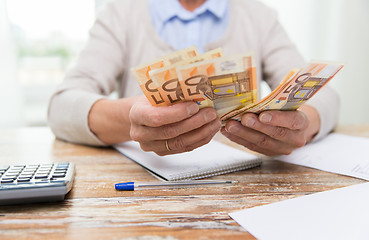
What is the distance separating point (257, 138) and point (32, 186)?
0.38 m

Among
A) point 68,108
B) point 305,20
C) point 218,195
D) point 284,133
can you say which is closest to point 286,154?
point 284,133

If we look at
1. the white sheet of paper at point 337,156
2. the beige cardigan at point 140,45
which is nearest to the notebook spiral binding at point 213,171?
the white sheet of paper at point 337,156

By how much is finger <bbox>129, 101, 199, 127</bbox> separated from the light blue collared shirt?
0.69 meters

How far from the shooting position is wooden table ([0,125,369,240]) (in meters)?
0.38

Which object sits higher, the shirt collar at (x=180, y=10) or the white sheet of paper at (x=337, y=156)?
the shirt collar at (x=180, y=10)

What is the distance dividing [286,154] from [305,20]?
1.64m

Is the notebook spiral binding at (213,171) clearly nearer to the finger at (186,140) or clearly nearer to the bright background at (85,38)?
the finger at (186,140)

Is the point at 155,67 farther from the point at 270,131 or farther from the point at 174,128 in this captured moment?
the point at 270,131

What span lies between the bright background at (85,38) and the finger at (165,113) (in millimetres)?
1542

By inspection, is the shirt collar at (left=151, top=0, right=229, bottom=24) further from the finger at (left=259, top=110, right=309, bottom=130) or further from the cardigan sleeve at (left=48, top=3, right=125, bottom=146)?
the finger at (left=259, top=110, right=309, bottom=130)

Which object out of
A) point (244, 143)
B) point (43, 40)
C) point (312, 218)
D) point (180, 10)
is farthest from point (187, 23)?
point (43, 40)

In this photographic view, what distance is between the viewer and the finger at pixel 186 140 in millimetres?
564

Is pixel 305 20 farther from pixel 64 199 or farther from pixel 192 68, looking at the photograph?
pixel 64 199

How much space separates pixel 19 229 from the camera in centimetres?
39
